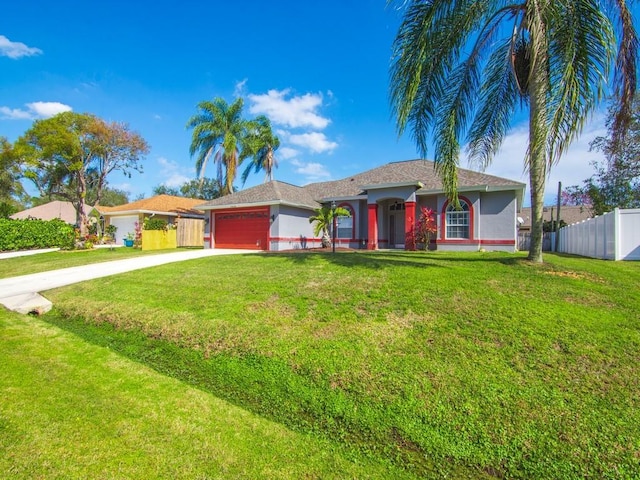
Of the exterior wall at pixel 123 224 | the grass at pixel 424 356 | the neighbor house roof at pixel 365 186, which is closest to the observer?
the grass at pixel 424 356

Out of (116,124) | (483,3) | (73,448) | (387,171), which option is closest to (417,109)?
(483,3)

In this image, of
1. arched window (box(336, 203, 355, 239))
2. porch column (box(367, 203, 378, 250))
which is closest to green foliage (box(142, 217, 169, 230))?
arched window (box(336, 203, 355, 239))

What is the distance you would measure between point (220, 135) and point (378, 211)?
46.1 ft

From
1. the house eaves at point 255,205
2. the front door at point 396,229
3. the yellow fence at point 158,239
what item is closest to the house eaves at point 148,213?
the yellow fence at point 158,239

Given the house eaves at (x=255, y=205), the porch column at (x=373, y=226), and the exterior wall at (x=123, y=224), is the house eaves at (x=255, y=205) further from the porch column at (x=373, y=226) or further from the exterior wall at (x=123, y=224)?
the exterior wall at (x=123, y=224)

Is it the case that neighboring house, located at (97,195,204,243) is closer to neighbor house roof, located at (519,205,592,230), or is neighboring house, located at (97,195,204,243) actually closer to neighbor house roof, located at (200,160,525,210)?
neighbor house roof, located at (200,160,525,210)

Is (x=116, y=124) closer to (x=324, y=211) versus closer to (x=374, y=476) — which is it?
(x=324, y=211)

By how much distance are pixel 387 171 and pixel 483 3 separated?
13205 millimetres

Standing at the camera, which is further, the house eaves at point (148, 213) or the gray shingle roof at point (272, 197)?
the house eaves at point (148, 213)

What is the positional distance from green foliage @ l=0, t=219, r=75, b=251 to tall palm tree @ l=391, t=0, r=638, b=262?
21.1 metres

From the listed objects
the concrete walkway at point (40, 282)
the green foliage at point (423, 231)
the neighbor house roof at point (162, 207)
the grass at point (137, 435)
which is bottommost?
the grass at point (137, 435)

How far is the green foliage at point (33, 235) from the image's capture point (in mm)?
21062

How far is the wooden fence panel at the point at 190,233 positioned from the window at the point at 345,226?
11196 mm

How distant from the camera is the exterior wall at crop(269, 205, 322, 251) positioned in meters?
18.6
